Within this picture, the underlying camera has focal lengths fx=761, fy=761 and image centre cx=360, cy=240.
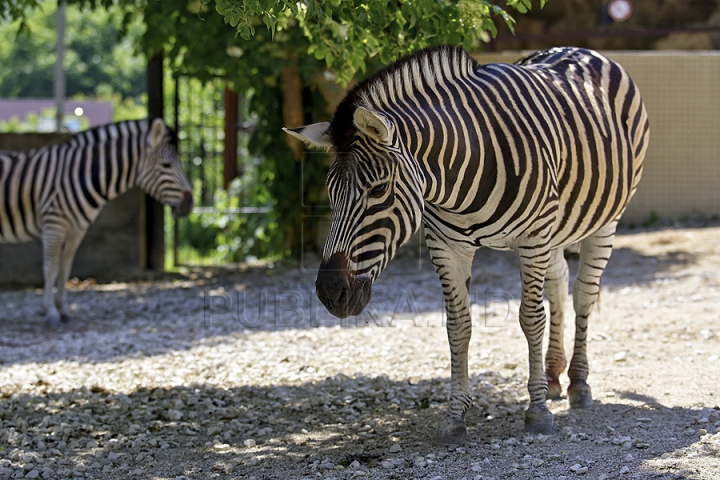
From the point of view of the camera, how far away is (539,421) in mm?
4102

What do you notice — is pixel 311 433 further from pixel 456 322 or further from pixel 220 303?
pixel 220 303

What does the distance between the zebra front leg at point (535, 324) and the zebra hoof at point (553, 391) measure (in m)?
0.69

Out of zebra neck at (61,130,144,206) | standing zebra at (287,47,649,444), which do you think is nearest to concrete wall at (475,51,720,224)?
zebra neck at (61,130,144,206)

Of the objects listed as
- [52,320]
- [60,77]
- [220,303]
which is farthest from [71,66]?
[52,320]

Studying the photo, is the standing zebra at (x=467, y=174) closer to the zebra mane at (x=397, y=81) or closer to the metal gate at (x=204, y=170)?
the zebra mane at (x=397, y=81)

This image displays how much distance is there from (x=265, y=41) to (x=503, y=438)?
5.97m

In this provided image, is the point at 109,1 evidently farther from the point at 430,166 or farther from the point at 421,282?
the point at 430,166

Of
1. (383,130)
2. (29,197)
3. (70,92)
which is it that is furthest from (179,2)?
(70,92)

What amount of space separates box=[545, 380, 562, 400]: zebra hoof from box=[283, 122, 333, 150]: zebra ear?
2.35 m

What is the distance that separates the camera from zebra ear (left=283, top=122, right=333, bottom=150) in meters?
3.45

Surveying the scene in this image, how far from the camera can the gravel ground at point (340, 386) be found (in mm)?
3793

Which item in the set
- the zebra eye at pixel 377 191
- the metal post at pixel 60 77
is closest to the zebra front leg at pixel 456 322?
the zebra eye at pixel 377 191

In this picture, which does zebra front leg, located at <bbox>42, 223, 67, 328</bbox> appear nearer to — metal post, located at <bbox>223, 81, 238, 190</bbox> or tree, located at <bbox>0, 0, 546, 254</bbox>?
tree, located at <bbox>0, 0, 546, 254</bbox>

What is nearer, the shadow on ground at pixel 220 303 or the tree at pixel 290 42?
the tree at pixel 290 42
